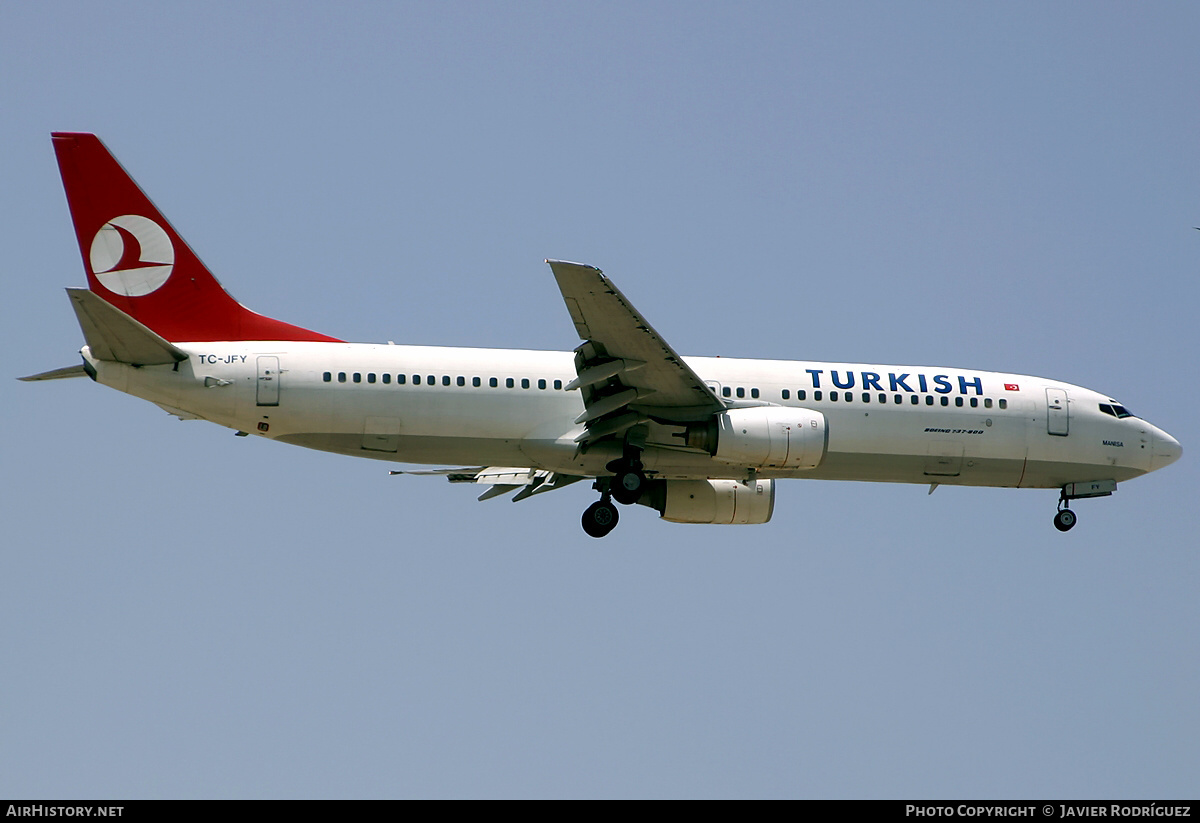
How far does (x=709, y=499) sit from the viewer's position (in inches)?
1206

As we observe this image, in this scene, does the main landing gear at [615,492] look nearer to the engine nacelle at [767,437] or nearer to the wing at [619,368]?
the wing at [619,368]

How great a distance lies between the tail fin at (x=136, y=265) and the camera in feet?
91.4

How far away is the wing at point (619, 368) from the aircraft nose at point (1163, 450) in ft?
35.6

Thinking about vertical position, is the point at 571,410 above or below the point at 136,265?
below

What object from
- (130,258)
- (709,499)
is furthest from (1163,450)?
(130,258)

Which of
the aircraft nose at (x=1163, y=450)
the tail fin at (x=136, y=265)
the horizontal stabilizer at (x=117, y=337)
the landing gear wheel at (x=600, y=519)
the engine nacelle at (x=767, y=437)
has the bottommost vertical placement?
the landing gear wheel at (x=600, y=519)

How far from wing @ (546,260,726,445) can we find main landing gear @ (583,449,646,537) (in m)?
0.67

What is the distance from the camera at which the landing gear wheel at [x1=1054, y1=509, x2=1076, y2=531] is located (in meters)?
30.7

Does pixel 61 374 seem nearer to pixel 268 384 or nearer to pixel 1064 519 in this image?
pixel 268 384

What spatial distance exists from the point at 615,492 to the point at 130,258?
1067 cm

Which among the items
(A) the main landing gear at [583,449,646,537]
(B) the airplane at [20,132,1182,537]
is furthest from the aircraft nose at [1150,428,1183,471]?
(A) the main landing gear at [583,449,646,537]

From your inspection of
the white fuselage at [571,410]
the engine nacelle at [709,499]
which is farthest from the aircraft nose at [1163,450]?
the engine nacelle at [709,499]
